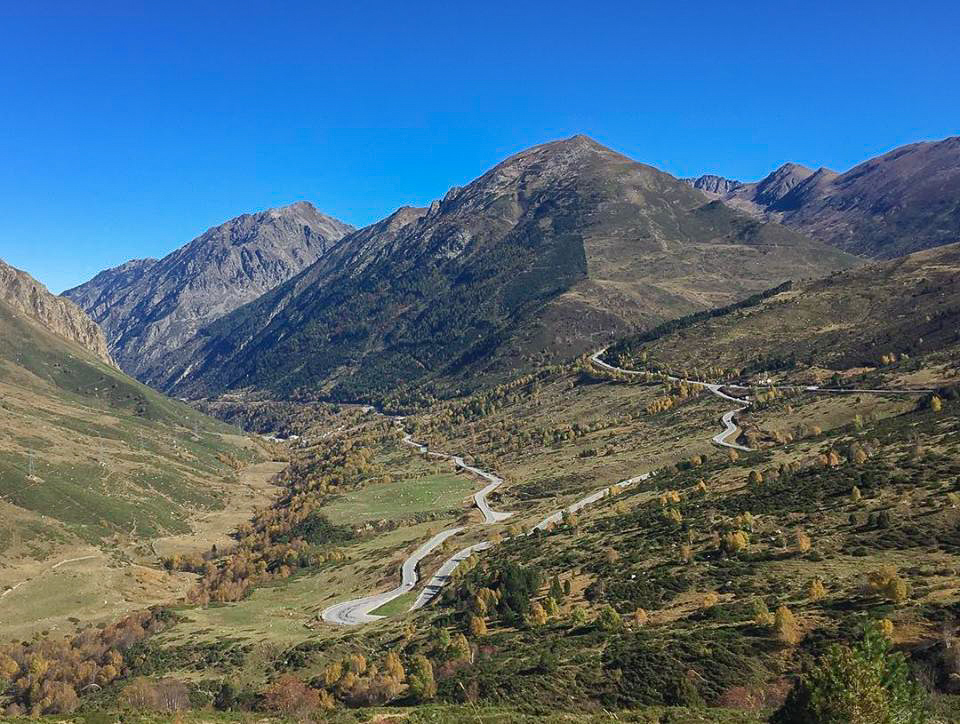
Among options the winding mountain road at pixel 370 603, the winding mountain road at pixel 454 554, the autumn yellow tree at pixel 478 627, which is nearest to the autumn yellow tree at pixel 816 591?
the autumn yellow tree at pixel 478 627

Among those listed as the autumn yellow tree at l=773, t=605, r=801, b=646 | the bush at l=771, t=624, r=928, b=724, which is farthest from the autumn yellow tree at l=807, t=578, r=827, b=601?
the bush at l=771, t=624, r=928, b=724

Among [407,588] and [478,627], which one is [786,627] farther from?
[407,588]

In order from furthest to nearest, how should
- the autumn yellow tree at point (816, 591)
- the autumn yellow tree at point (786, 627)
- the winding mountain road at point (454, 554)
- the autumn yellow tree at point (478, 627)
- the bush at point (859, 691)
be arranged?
the winding mountain road at point (454, 554) < the autumn yellow tree at point (478, 627) < the autumn yellow tree at point (816, 591) < the autumn yellow tree at point (786, 627) < the bush at point (859, 691)

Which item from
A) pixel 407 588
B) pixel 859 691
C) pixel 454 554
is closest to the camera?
pixel 859 691

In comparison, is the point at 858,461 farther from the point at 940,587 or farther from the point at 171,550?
the point at 171,550

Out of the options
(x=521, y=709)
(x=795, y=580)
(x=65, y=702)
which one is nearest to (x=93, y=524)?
(x=65, y=702)

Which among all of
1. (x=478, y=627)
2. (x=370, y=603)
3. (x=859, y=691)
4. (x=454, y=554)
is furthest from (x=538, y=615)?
(x=454, y=554)

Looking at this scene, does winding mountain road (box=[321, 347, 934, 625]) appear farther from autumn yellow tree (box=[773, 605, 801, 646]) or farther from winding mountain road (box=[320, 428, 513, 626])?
autumn yellow tree (box=[773, 605, 801, 646])

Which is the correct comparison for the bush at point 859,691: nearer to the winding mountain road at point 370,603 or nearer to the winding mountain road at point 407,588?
the winding mountain road at point 407,588
